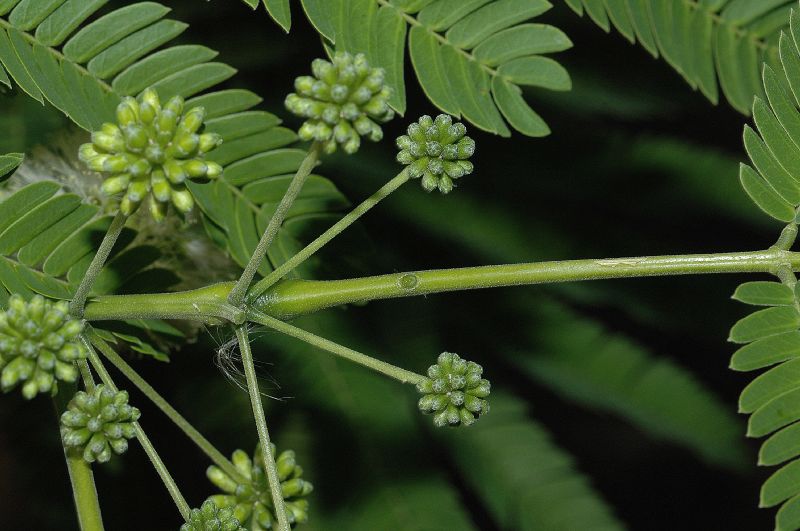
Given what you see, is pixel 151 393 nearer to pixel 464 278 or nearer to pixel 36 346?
pixel 36 346

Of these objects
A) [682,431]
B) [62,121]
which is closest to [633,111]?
[682,431]

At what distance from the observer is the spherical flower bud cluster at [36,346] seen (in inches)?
54.1

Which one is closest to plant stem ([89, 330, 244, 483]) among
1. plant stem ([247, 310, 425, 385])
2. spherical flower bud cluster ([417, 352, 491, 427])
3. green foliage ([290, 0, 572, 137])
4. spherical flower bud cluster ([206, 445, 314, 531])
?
spherical flower bud cluster ([206, 445, 314, 531])

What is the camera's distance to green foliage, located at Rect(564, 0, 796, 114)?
7.21 feet

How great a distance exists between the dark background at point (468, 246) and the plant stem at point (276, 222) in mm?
1038

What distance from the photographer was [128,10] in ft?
5.94

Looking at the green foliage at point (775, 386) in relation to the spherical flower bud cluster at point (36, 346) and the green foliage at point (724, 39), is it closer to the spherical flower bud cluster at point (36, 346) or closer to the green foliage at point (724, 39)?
the green foliage at point (724, 39)

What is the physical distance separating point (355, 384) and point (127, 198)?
135cm

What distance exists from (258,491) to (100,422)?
0.38 meters

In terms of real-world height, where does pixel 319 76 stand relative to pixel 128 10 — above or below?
below

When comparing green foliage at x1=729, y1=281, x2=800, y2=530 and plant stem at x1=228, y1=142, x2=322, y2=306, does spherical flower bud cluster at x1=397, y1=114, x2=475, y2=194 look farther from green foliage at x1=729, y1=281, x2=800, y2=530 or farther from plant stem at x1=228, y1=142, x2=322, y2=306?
green foliage at x1=729, y1=281, x2=800, y2=530

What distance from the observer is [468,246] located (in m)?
3.03

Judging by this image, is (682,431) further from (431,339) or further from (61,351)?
(61,351)

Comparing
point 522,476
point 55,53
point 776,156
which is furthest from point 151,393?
point 522,476
